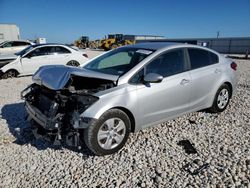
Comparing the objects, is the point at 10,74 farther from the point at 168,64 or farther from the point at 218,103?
the point at 218,103

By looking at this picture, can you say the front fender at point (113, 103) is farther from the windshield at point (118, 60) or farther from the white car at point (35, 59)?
the white car at point (35, 59)

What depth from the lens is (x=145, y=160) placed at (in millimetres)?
3457

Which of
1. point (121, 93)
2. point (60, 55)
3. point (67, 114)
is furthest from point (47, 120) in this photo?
point (60, 55)

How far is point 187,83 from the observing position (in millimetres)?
4320

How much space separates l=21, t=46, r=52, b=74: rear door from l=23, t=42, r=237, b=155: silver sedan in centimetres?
605

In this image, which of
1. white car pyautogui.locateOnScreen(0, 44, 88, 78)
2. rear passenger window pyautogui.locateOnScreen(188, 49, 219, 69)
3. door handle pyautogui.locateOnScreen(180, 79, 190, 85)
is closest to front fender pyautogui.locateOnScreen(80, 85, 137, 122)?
door handle pyautogui.locateOnScreen(180, 79, 190, 85)

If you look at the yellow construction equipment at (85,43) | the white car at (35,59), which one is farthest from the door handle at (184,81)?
the yellow construction equipment at (85,43)

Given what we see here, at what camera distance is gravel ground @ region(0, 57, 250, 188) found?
118 inches

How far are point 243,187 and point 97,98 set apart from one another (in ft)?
6.98

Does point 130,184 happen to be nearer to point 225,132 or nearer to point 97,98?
point 97,98

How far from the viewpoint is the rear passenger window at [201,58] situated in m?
4.61

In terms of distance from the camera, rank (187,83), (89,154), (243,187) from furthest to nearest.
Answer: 1. (187,83)
2. (89,154)
3. (243,187)

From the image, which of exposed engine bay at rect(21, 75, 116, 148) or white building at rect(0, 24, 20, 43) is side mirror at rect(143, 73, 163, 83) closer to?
Result: exposed engine bay at rect(21, 75, 116, 148)

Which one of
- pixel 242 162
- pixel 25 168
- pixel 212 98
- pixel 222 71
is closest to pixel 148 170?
pixel 242 162
